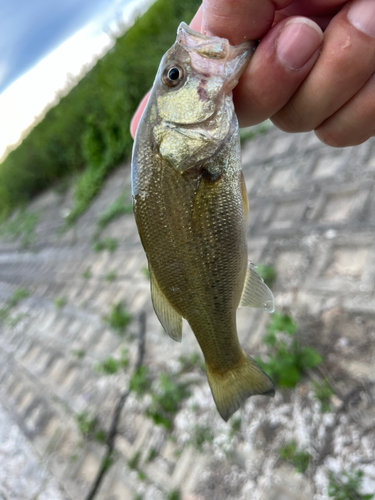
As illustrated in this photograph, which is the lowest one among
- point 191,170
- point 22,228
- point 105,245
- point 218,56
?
point 22,228

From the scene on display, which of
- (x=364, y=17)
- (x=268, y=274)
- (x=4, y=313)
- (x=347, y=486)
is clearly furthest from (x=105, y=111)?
(x=347, y=486)

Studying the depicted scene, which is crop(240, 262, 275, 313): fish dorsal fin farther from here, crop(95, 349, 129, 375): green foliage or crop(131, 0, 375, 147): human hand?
crop(95, 349, 129, 375): green foliage

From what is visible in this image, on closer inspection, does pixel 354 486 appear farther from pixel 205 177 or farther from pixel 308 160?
pixel 308 160

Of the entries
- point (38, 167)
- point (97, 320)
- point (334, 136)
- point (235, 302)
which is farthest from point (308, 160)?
point (38, 167)

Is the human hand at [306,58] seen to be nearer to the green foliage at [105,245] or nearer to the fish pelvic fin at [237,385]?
the fish pelvic fin at [237,385]

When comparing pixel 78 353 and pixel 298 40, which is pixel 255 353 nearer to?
pixel 298 40

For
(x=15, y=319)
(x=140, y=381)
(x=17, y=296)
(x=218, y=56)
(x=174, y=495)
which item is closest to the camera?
(x=218, y=56)

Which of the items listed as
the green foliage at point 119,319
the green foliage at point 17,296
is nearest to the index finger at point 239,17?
the green foliage at point 119,319
